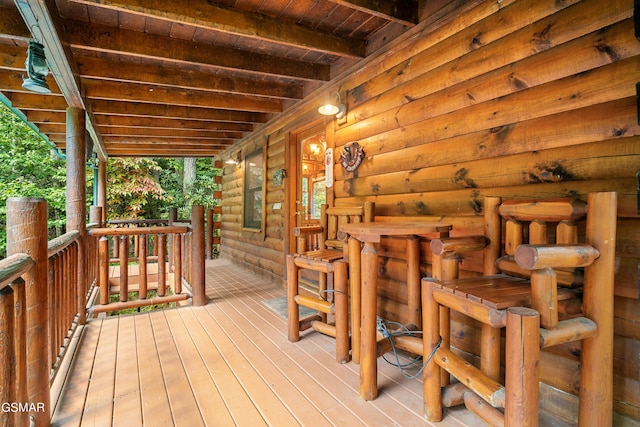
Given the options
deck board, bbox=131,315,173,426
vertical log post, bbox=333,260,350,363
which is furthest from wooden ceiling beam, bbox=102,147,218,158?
vertical log post, bbox=333,260,350,363

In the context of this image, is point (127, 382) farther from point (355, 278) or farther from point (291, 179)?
point (291, 179)

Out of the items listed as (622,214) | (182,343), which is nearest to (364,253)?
(622,214)

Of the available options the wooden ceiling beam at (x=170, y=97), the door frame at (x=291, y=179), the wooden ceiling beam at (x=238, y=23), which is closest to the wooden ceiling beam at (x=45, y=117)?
the wooden ceiling beam at (x=170, y=97)

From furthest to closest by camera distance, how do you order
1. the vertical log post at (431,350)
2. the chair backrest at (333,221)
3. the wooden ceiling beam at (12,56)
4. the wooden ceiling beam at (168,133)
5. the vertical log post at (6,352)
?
the wooden ceiling beam at (168,133), the wooden ceiling beam at (12,56), the chair backrest at (333,221), the vertical log post at (431,350), the vertical log post at (6,352)

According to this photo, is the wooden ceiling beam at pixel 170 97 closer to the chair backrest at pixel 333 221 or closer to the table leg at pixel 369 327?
the chair backrest at pixel 333 221

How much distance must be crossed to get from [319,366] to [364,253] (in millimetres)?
858

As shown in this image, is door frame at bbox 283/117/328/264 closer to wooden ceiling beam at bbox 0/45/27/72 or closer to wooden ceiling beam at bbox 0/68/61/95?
wooden ceiling beam at bbox 0/45/27/72

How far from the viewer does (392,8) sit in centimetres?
216

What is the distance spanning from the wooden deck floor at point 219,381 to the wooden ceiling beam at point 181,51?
89.6 inches

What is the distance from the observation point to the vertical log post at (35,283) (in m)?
1.32

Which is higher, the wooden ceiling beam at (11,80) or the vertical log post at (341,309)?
the wooden ceiling beam at (11,80)

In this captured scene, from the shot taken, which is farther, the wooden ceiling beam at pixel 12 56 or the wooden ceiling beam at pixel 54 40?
the wooden ceiling beam at pixel 12 56

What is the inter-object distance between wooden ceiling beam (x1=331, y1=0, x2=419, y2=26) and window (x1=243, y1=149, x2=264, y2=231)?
3171 mm

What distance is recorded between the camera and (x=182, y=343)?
2.42 m
